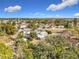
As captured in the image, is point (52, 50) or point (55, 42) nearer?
point (52, 50)

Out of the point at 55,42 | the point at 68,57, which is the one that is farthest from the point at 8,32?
the point at 68,57

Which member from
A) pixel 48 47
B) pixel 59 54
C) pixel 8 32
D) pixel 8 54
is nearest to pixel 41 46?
pixel 48 47

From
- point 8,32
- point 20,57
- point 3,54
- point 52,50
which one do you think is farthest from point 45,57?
point 8,32

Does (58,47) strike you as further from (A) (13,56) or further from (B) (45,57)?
(A) (13,56)

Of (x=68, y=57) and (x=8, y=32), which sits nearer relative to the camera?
(x=68, y=57)

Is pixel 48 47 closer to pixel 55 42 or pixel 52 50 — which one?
pixel 52 50

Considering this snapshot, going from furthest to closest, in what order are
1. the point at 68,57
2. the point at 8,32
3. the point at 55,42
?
the point at 8,32 < the point at 55,42 < the point at 68,57

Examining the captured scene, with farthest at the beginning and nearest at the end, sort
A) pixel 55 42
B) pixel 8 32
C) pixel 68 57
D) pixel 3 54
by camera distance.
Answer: pixel 8 32
pixel 55 42
pixel 3 54
pixel 68 57

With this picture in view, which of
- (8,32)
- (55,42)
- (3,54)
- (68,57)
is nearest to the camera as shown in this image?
(68,57)
